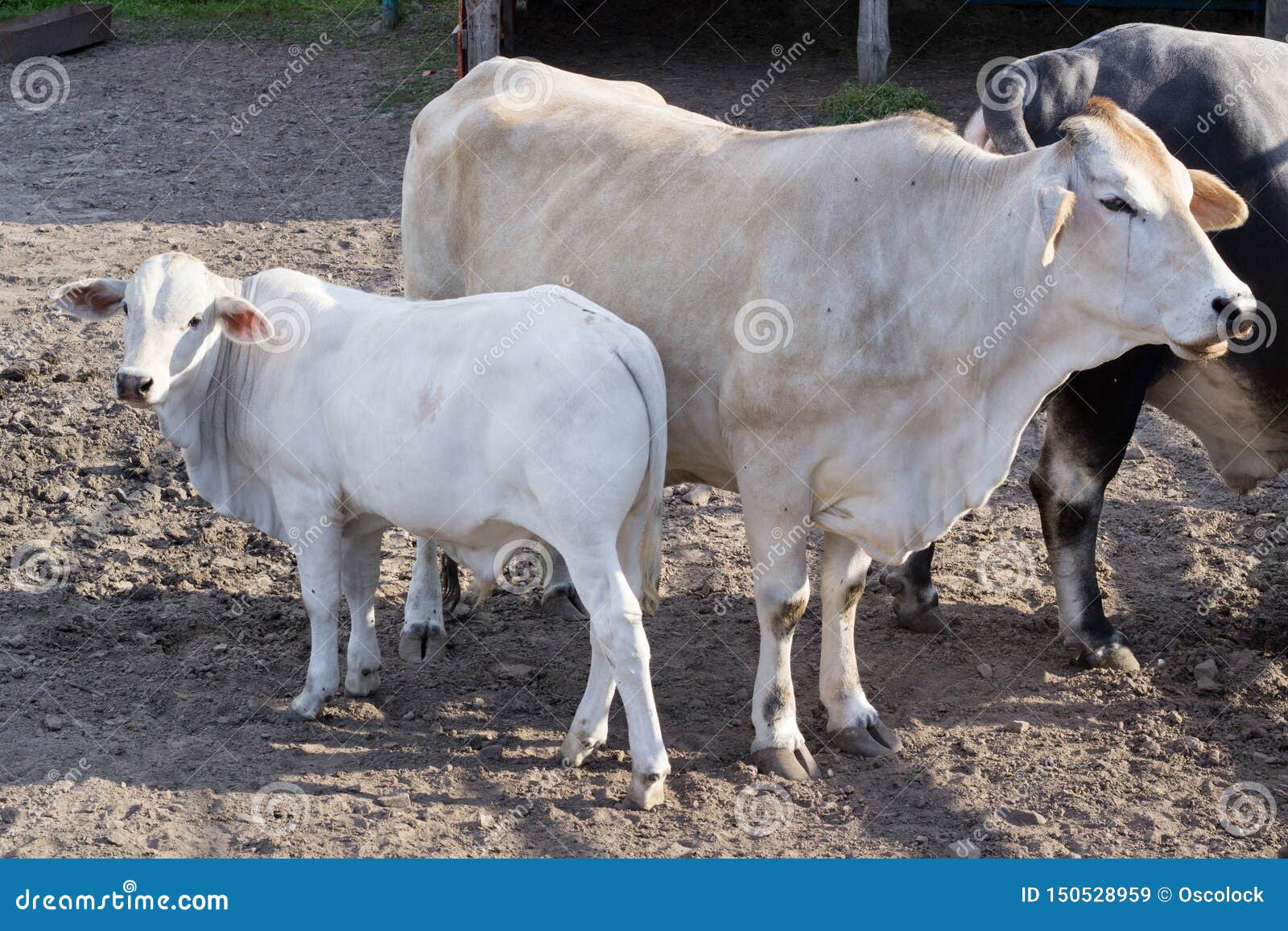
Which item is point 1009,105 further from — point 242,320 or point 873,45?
point 873,45

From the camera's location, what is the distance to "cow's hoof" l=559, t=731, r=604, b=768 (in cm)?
475

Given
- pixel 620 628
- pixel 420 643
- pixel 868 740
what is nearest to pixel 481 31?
pixel 420 643

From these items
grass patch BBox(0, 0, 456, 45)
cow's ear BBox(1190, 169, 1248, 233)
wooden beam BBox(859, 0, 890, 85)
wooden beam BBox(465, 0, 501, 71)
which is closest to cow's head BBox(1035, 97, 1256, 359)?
cow's ear BBox(1190, 169, 1248, 233)

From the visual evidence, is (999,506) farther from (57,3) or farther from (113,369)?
(57,3)

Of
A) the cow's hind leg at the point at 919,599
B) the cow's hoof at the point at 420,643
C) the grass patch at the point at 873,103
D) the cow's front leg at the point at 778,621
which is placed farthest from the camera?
the grass patch at the point at 873,103

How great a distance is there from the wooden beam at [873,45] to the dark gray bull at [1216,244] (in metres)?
6.54

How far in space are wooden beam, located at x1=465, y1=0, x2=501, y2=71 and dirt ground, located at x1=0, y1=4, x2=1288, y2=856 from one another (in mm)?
3231

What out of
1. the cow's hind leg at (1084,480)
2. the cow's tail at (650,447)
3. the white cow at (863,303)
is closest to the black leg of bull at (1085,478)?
the cow's hind leg at (1084,480)

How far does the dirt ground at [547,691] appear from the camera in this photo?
173 inches

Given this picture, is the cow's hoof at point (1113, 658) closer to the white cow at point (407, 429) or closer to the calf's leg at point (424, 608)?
the white cow at point (407, 429)

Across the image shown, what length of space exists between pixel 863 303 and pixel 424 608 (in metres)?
2.19

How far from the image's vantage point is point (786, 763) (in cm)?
477

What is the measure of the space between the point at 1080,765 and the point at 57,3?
545 inches

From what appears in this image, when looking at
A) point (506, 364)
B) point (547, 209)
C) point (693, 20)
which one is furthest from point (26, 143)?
point (506, 364)
